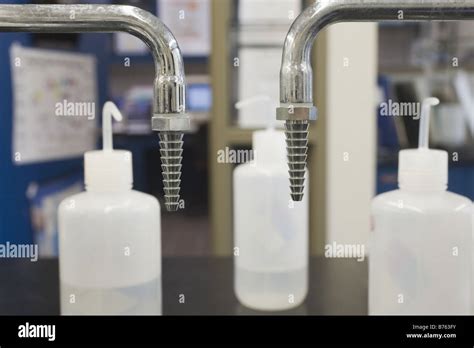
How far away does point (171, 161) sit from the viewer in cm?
32

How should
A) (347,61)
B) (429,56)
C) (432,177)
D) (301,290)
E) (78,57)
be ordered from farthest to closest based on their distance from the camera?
(429,56)
(78,57)
(347,61)
(301,290)
(432,177)

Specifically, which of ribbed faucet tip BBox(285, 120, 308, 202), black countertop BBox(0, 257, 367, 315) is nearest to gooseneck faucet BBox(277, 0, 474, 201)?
ribbed faucet tip BBox(285, 120, 308, 202)

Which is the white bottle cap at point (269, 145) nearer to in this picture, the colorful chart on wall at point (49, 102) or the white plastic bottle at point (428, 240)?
the white plastic bottle at point (428, 240)

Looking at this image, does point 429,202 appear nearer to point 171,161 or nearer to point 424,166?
point 424,166

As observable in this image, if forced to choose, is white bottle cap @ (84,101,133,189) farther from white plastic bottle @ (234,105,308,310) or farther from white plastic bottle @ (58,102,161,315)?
white plastic bottle @ (234,105,308,310)

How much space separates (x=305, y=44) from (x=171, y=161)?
0.10 meters

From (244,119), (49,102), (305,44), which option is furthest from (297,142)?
(49,102)

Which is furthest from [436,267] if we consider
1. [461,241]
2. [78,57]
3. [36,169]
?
[78,57]

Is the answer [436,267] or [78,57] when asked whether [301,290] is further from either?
[78,57]

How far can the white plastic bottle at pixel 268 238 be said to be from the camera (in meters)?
0.54

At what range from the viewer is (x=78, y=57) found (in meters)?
1.63

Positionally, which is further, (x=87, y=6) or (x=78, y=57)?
(x=78, y=57)

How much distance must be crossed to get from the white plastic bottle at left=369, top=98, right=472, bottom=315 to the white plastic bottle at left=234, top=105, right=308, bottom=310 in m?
0.12

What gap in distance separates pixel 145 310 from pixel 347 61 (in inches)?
41.2
